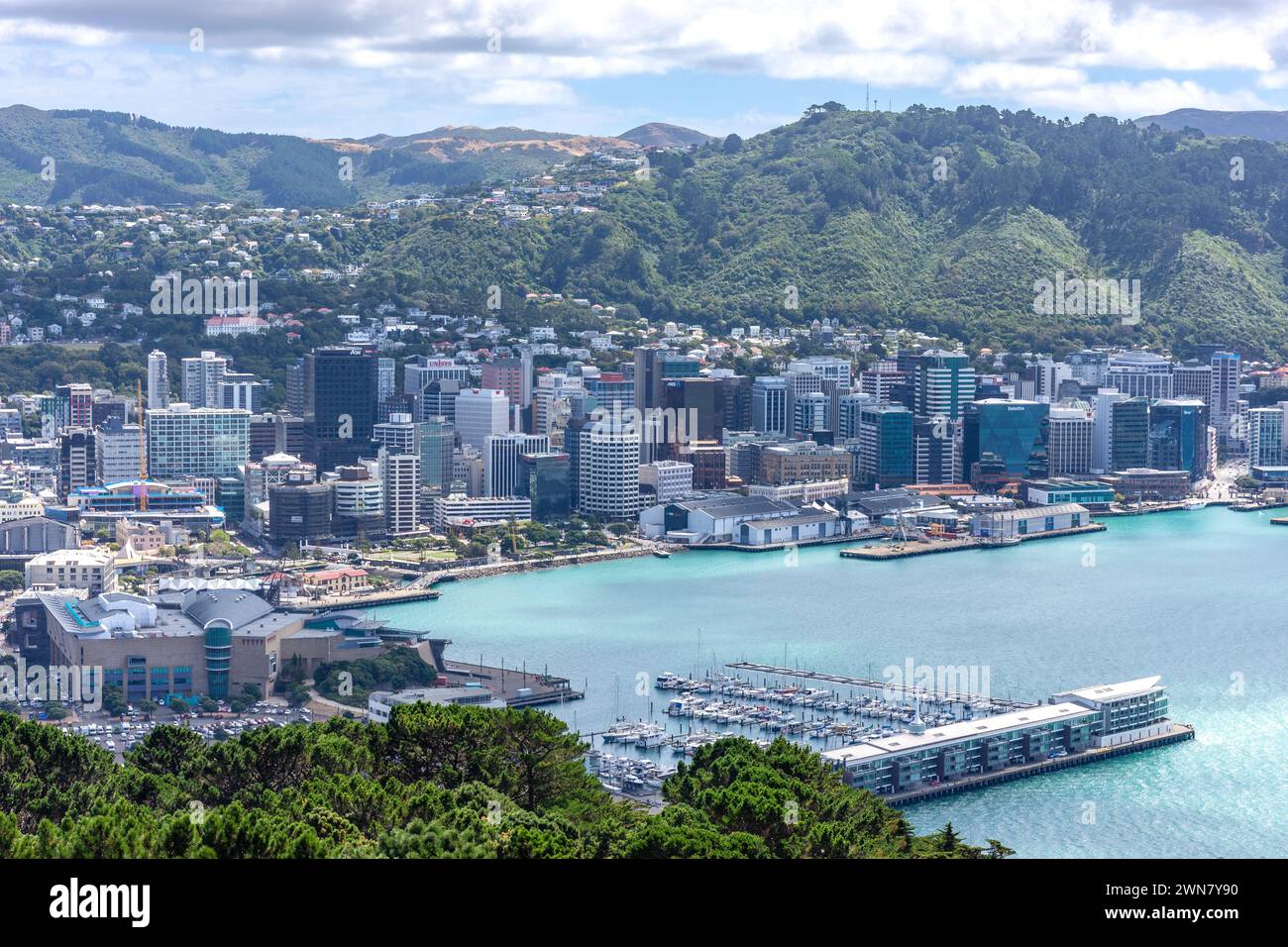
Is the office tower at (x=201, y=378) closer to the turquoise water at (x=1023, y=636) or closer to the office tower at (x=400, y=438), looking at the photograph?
the office tower at (x=400, y=438)

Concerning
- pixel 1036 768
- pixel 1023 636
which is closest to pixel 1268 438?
pixel 1023 636

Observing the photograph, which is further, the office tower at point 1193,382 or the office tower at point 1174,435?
the office tower at point 1193,382

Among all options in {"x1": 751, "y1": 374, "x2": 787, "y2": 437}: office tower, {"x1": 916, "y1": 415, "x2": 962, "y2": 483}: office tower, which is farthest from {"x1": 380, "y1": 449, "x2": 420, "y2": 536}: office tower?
{"x1": 916, "y1": 415, "x2": 962, "y2": 483}: office tower

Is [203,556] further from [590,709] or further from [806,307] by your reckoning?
[806,307]

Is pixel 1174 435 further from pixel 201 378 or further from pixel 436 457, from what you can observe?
pixel 201 378

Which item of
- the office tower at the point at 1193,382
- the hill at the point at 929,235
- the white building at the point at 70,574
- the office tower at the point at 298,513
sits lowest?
the white building at the point at 70,574

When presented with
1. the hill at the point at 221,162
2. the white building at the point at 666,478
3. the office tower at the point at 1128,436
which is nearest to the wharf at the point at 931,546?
the white building at the point at 666,478

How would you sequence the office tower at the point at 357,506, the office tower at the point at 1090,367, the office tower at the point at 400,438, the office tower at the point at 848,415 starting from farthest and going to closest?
the office tower at the point at 1090,367 < the office tower at the point at 848,415 < the office tower at the point at 400,438 < the office tower at the point at 357,506
